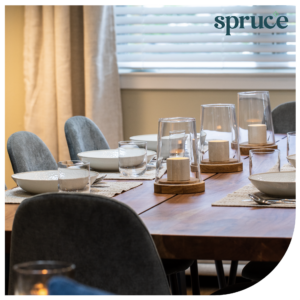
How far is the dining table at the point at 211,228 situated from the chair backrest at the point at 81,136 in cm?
88

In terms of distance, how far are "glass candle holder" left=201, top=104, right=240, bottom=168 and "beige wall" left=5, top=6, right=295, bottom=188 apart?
158 centimetres

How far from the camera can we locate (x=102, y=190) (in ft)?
4.01

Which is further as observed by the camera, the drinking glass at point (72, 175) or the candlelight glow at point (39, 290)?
the drinking glass at point (72, 175)

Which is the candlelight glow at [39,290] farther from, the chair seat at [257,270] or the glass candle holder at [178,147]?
the chair seat at [257,270]

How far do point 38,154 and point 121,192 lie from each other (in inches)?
22.7

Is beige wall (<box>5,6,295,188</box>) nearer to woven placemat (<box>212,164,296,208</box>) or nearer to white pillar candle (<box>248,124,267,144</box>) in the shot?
white pillar candle (<box>248,124,267,144</box>)

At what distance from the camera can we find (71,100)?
3.06 meters

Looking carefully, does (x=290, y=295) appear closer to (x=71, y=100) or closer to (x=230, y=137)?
(x=230, y=137)

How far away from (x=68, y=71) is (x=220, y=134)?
69.0 inches

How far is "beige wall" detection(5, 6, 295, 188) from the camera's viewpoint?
3082 mm

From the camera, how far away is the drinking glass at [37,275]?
0.37 m

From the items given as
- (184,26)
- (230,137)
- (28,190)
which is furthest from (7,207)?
(184,26)

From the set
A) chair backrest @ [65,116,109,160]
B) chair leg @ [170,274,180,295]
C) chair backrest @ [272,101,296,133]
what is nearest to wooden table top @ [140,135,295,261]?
chair leg @ [170,274,180,295]

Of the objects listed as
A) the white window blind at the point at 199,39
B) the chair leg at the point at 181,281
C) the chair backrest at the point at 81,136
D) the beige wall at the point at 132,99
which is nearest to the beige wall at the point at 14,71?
the beige wall at the point at 132,99
